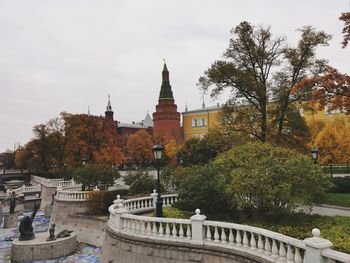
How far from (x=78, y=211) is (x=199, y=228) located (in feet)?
56.9

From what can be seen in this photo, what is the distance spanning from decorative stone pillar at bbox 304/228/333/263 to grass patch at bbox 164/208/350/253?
1.35 m

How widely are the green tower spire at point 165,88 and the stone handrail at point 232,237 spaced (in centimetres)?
6720

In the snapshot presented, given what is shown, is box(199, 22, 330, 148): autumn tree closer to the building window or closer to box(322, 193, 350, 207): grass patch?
box(322, 193, 350, 207): grass patch

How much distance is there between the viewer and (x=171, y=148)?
221ft

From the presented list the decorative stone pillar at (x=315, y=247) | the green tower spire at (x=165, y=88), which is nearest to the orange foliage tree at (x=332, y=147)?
the decorative stone pillar at (x=315, y=247)

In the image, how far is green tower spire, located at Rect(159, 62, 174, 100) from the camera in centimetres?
8131

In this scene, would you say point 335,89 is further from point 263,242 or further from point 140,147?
point 140,147

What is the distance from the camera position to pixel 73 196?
26516mm

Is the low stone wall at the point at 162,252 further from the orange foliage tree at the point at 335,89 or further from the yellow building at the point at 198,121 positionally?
the yellow building at the point at 198,121

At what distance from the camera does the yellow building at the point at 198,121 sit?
2938 inches

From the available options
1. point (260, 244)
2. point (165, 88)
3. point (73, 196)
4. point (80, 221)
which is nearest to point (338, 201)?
point (260, 244)

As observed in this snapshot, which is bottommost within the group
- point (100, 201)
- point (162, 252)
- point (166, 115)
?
point (162, 252)

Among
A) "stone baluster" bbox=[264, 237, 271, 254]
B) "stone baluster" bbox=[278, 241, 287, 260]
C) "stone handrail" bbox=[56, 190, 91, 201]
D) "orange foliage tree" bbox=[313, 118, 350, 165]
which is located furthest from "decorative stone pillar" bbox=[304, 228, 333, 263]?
"orange foliage tree" bbox=[313, 118, 350, 165]

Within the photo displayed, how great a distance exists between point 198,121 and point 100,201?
5525cm
